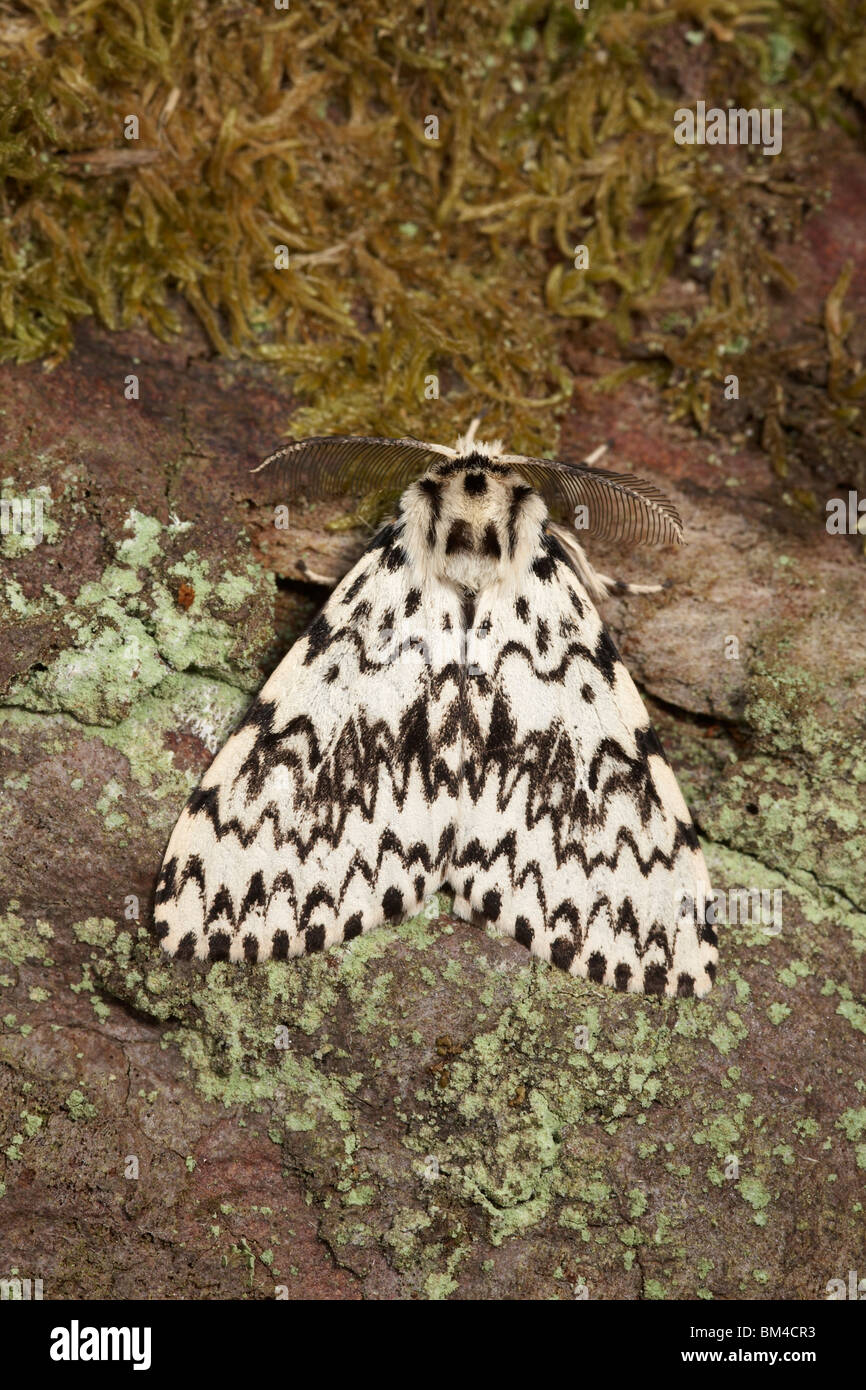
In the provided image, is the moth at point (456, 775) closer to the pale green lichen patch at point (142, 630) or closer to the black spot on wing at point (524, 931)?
the black spot on wing at point (524, 931)

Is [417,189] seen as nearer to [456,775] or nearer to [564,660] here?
[564,660]

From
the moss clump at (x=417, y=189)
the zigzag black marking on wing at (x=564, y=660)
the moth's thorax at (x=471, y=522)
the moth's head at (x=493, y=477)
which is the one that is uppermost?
the moss clump at (x=417, y=189)

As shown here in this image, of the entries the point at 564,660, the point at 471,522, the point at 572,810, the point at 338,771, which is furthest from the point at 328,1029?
the point at 471,522

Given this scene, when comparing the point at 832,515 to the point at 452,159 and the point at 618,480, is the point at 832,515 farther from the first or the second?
the point at 452,159

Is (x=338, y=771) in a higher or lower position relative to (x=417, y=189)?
lower

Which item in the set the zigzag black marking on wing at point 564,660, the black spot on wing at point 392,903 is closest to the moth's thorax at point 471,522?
the zigzag black marking on wing at point 564,660
